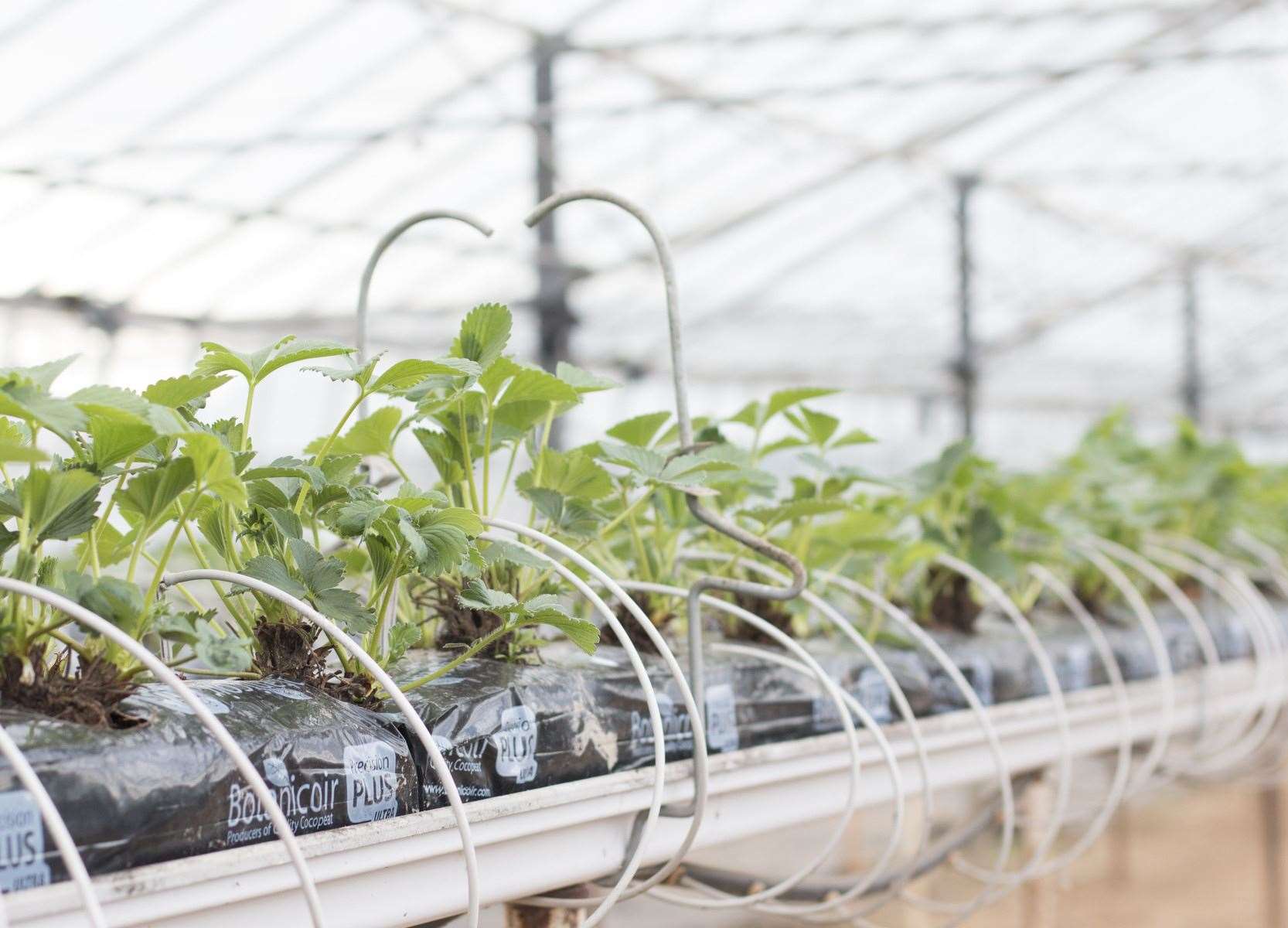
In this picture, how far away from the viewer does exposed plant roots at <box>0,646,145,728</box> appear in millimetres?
663

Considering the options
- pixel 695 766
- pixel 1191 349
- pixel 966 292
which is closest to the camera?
pixel 695 766

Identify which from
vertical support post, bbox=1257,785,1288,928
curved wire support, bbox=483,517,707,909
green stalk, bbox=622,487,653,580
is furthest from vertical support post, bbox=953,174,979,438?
curved wire support, bbox=483,517,707,909

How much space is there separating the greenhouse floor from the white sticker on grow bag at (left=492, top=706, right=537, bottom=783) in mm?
1705

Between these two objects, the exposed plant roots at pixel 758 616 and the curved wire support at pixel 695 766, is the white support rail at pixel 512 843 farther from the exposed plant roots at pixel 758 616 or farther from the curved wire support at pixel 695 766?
the exposed plant roots at pixel 758 616

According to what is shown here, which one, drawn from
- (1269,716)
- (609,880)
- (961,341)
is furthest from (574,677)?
(961,341)

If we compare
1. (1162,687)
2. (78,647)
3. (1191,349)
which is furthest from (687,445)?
(1191,349)

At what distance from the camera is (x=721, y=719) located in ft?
3.39

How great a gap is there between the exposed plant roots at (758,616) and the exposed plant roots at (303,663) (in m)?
0.52

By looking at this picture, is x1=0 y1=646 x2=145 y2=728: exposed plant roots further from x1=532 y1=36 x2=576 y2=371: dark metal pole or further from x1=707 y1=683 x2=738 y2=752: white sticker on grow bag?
x1=532 y1=36 x2=576 y2=371: dark metal pole

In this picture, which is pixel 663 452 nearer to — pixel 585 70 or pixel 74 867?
pixel 74 867

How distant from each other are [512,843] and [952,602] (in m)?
0.96

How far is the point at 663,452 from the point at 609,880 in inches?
12.8

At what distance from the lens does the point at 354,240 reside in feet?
20.9

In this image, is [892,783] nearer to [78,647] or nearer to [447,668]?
[447,668]
